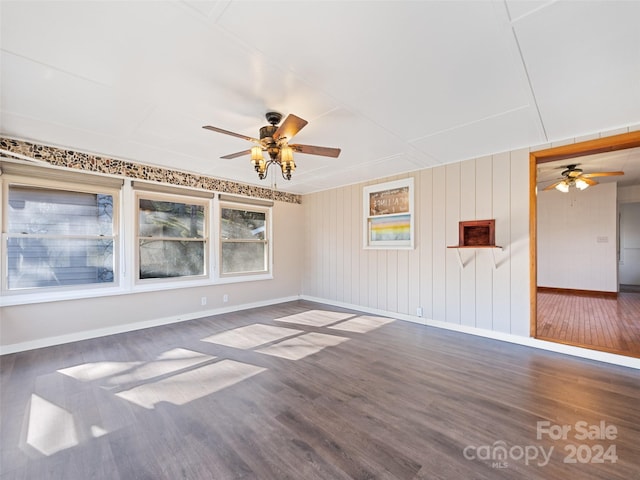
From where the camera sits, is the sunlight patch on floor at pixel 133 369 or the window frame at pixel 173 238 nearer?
the sunlight patch on floor at pixel 133 369

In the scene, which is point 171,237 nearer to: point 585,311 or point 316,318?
point 316,318

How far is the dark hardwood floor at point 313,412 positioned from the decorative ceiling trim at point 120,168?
238cm

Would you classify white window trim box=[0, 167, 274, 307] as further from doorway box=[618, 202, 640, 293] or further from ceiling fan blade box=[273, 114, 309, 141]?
doorway box=[618, 202, 640, 293]

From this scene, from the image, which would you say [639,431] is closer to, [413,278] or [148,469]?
[413,278]

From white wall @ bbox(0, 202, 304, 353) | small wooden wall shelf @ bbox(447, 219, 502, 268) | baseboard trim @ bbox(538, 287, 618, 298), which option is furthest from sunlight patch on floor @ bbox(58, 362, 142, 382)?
baseboard trim @ bbox(538, 287, 618, 298)

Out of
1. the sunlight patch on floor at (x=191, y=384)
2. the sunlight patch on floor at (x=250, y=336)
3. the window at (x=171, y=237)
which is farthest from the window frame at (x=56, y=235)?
the sunlight patch on floor at (x=191, y=384)

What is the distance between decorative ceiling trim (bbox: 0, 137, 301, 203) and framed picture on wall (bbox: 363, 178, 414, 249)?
226cm

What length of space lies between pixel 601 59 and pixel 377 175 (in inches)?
121

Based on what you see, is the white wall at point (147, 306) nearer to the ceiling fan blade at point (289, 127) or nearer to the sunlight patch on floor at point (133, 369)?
the sunlight patch on floor at point (133, 369)

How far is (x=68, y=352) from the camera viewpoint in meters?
→ 3.16

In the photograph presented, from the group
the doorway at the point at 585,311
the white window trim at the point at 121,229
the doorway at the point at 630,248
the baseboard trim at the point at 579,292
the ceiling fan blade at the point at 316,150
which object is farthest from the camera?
the doorway at the point at 630,248

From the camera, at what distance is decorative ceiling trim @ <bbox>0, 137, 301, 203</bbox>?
10.7ft

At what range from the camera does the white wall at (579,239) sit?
6.07m

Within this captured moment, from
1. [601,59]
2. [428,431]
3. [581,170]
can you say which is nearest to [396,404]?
[428,431]
